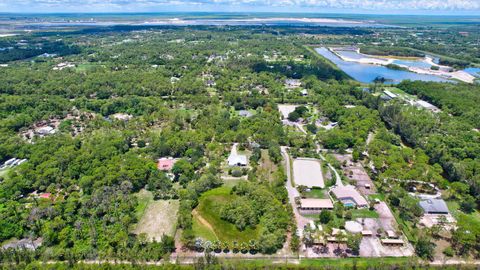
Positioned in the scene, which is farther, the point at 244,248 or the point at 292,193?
the point at 292,193

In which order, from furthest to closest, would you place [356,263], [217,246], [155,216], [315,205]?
[315,205] < [155,216] < [217,246] < [356,263]

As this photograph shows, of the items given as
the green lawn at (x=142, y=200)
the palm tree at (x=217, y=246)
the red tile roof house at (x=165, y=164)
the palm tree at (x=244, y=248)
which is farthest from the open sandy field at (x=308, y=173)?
the green lawn at (x=142, y=200)

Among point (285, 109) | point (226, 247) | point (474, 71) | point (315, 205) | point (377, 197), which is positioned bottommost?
point (226, 247)

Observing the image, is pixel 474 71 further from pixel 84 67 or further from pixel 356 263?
pixel 84 67

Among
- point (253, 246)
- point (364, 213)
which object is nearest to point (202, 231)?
point (253, 246)

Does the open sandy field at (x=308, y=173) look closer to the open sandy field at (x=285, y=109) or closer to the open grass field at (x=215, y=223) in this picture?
the open grass field at (x=215, y=223)

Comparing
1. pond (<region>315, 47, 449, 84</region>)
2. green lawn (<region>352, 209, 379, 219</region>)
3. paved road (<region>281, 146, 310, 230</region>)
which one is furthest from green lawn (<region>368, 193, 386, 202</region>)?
pond (<region>315, 47, 449, 84</region>)

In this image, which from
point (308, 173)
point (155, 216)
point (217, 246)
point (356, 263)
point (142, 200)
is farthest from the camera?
point (308, 173)

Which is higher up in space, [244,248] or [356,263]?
[244,248]
